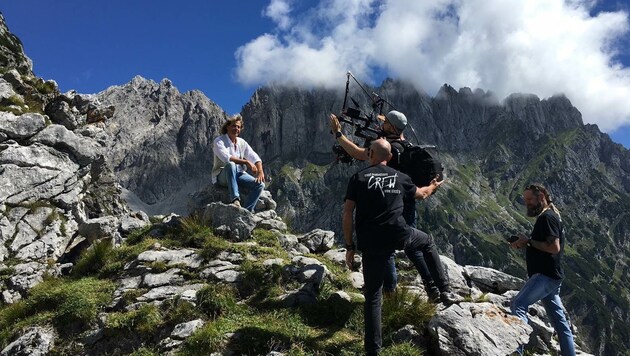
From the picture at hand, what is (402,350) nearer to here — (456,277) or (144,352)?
(144,352)

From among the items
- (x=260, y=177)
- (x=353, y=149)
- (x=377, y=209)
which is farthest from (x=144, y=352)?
(x=260, y=177)

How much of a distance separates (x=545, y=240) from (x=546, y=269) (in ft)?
2.03

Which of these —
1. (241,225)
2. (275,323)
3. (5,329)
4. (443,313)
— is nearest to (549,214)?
(443,313)

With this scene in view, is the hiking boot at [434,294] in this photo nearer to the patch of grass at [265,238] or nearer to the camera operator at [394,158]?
the camera operator at [394,158]

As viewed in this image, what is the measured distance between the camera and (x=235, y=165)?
14375 mm

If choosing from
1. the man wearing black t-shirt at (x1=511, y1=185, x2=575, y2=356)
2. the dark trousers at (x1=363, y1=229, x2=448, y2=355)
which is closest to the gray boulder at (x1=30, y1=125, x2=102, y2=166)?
the dark trousers at (x1=363, y1=229, x2=448, y2=355)

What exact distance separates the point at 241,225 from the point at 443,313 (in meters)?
6.84

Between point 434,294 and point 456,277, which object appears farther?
point 456,277

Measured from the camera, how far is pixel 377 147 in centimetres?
820

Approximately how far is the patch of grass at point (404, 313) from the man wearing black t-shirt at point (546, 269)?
76.9 inches

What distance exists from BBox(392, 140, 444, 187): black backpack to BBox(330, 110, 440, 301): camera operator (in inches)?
4.4

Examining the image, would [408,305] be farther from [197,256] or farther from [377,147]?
[197,256]

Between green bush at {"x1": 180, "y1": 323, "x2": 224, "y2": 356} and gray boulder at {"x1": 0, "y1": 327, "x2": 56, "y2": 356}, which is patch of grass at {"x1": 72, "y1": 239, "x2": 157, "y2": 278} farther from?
green bush at {"x1": 180, "y1": 323, "x2": 224, "y2": 356}

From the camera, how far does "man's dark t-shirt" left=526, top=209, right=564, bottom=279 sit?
8.88 m
